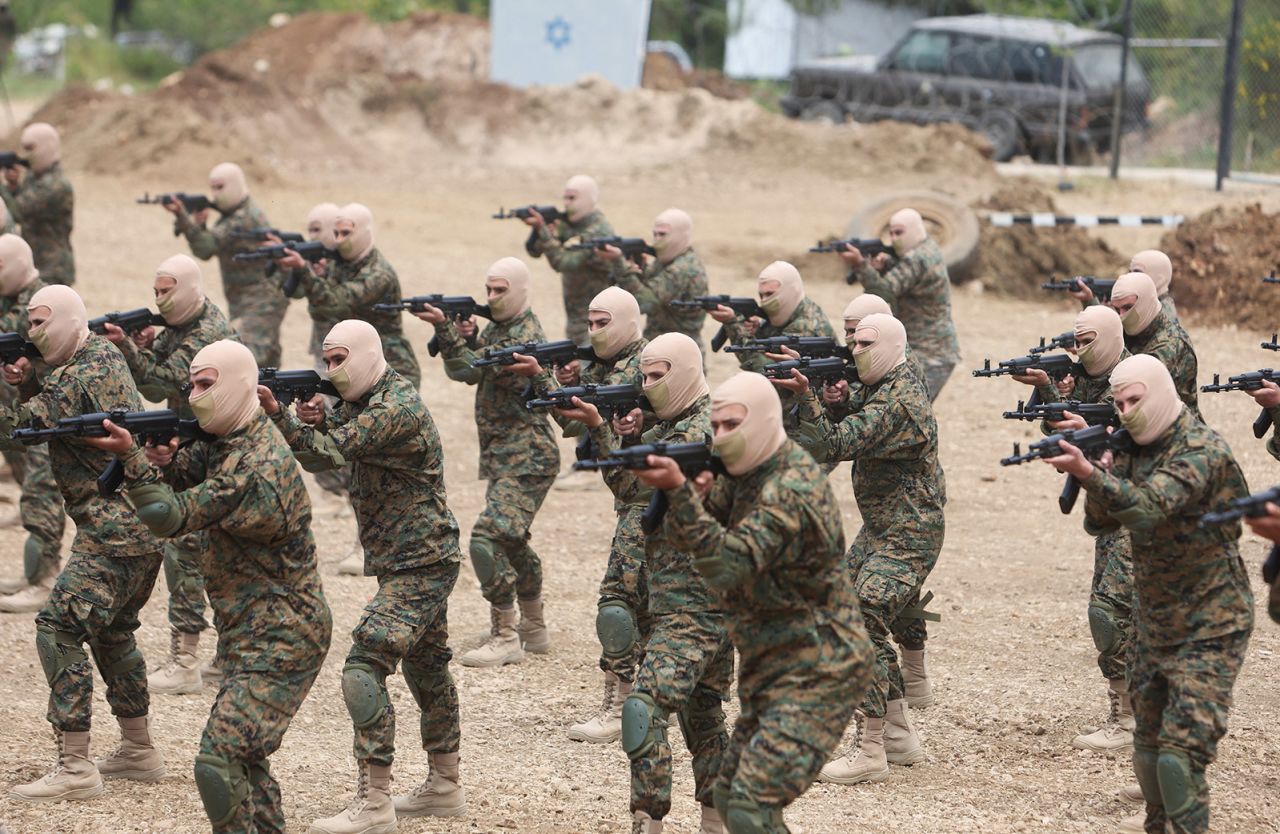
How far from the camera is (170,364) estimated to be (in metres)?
9.90

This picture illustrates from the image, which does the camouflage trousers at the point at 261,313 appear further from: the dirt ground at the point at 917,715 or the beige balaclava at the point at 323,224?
the dirt ground at the point at 917,715

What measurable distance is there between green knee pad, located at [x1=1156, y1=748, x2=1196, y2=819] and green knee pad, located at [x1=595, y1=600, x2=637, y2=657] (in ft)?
8.78

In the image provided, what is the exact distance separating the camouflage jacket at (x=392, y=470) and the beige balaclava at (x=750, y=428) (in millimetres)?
1890

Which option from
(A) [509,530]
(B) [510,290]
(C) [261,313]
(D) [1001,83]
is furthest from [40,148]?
(D) [1001,83]

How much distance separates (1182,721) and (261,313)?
8.92 m

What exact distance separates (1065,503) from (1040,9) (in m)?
24.9

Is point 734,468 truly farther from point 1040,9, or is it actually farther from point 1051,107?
point 1040,9

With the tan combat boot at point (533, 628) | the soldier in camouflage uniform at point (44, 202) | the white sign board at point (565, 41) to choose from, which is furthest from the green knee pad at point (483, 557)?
the white sign board at point (565, 41)

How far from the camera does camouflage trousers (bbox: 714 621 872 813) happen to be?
6.04m

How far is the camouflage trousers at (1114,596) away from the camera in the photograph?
8.33m

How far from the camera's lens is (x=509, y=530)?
9773 millimetres

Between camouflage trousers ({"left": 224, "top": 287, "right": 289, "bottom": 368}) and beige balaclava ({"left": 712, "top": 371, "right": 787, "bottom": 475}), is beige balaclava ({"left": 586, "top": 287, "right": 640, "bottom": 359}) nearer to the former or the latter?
beige balaclava ({"left": 712, "top": 371, "right": 787, "bottom": 475})

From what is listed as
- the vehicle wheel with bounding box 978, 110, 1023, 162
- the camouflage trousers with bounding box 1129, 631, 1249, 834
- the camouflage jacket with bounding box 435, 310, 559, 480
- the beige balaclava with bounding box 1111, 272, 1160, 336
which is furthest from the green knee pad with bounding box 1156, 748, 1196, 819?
the vehicle wheel with bounding box 978, 110, 1023, 162

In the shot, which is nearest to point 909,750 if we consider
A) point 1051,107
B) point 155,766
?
point 155,766
